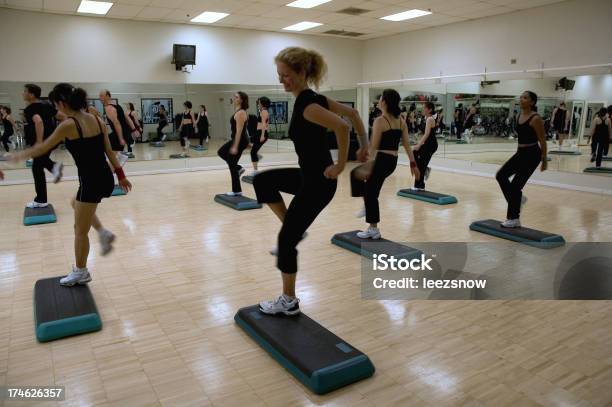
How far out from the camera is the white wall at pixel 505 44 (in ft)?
26.2

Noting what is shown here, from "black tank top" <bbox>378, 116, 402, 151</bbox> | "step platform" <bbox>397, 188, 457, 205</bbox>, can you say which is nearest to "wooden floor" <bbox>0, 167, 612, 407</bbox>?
"black tank top" <bbox>378, 116, 402, 151</bbox>

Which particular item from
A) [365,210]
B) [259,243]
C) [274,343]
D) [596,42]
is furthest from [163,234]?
[596,42]

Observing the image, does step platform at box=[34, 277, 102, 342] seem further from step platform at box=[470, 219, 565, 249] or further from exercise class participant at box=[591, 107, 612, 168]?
exercise class participant at box=[591, 107, 612, 168]

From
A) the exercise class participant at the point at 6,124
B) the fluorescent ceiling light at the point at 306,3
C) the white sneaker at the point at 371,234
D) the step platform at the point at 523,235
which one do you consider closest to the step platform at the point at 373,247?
the white sneaker at the point at 371,234

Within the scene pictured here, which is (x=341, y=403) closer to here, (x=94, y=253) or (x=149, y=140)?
(x=94, y=253)

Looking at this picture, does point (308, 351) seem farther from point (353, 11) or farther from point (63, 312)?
point (353, 11)

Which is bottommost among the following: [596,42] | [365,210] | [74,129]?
[365,210]

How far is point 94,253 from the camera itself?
181 inches

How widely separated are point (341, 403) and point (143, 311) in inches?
67.1

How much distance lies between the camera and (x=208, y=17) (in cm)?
950

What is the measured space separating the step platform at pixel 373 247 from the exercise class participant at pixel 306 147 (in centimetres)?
174

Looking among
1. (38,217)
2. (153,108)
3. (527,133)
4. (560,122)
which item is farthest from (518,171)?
(153,108)

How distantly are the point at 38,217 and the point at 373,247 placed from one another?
419 cm

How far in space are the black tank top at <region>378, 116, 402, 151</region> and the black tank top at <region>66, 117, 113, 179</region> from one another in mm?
2485
